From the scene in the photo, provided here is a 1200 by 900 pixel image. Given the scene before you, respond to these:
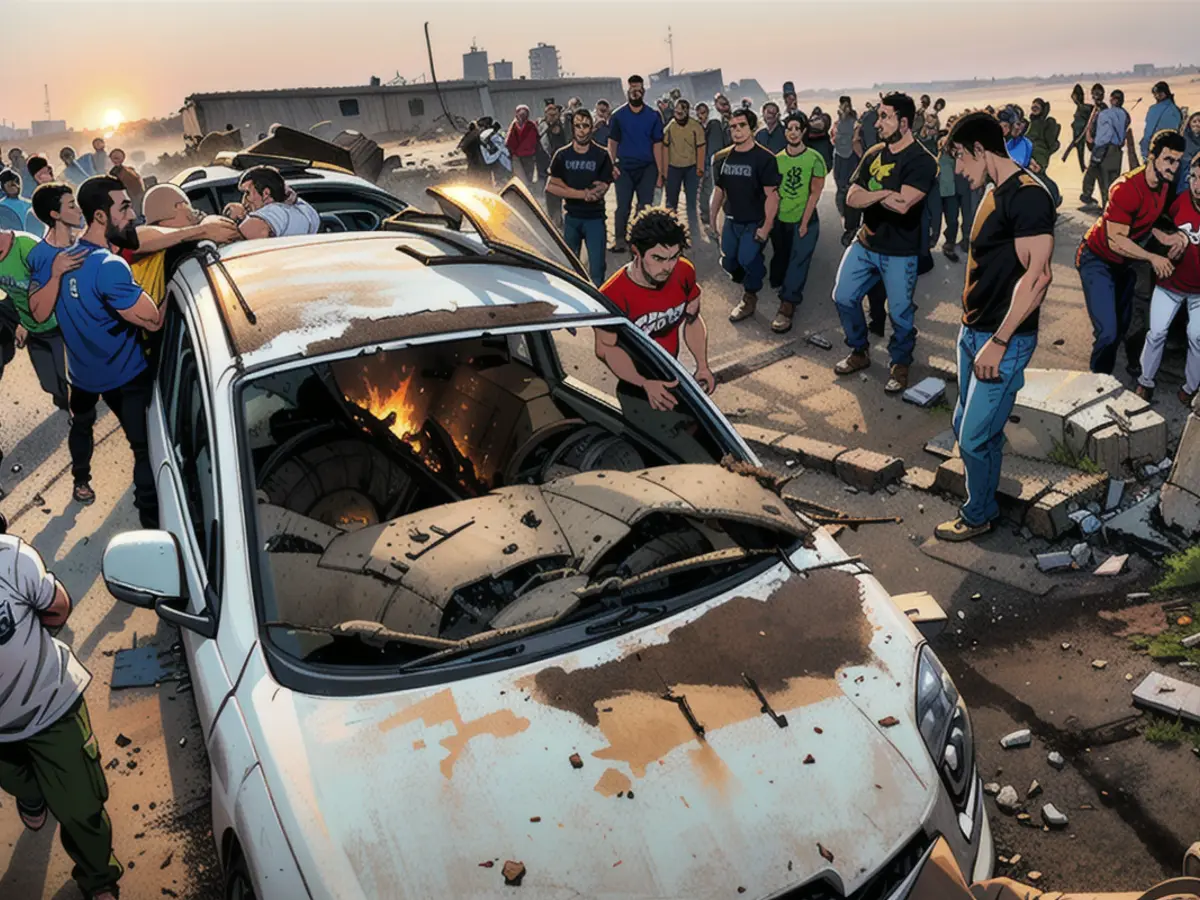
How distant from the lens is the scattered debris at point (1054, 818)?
327 centimetres

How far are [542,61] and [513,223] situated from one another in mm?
101274

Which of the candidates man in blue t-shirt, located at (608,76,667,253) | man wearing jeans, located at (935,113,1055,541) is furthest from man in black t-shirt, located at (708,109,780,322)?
man wearing jeans, located at (935,113,1055,541)

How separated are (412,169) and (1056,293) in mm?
16077

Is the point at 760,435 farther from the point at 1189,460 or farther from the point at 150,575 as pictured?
the point at 150,575

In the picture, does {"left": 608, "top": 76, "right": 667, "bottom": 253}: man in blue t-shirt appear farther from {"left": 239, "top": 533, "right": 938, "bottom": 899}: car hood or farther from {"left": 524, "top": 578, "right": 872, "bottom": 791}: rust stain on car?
{"left": 239, "top": 533, "right": 938, "bottom": 899}: car hood

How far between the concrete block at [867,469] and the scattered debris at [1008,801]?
2.50m

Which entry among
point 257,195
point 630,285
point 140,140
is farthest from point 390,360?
point 140,140

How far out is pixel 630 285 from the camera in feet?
15.8

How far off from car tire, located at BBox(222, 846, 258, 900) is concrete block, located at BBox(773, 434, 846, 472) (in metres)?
A: 4.32

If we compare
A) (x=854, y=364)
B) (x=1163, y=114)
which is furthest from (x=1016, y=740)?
(x=1163, y=114)

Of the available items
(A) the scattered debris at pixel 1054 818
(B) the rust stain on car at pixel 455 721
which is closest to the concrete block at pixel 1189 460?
(A) the scattered debris at pixel 1054 818

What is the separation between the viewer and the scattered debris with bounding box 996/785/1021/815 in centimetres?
336

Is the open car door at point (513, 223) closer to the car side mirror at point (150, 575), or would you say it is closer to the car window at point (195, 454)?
the car window at point (195, 454)

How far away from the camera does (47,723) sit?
9.48ft
